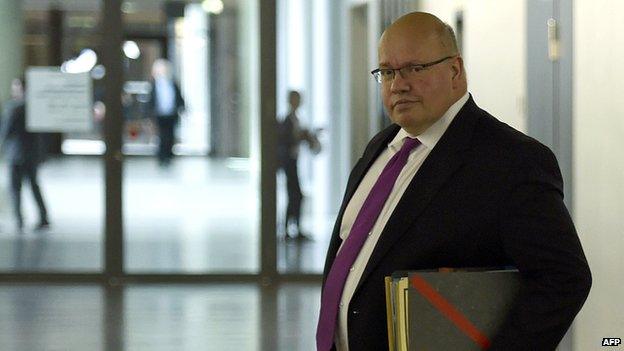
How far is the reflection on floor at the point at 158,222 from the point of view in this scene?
9.70 meters

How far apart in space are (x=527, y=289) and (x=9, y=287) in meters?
7.84

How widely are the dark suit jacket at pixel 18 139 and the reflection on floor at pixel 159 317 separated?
1.06 meters

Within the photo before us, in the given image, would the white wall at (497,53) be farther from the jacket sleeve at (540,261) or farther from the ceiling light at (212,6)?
the jacket sleeve at (540,261)

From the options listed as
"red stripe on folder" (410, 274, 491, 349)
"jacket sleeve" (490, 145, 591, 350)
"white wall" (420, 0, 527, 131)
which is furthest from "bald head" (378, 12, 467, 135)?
"white wall" (420, 0, 527, 131)

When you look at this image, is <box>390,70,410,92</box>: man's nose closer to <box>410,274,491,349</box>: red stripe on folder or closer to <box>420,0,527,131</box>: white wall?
<box>410,274,491,349</box>: red stripe on folder

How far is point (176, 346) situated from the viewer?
22.3 ft

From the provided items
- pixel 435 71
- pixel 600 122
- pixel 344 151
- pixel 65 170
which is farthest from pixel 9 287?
pixel 435 71

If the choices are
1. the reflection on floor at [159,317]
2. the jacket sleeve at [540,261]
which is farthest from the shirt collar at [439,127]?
the reflection on floor at [159,317]

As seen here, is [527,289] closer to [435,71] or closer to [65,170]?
[435,71]

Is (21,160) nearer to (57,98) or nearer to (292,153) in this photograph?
(57,98)

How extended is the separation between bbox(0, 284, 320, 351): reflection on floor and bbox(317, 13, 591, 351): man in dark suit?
4318mm

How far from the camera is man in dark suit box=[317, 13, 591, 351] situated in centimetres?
219

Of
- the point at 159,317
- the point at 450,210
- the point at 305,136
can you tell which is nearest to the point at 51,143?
the point at 305,136

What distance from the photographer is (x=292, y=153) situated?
382 inches
